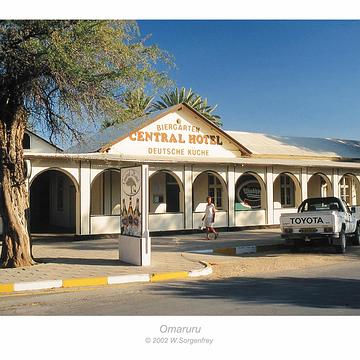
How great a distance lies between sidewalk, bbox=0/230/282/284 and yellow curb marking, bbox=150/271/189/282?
249 millimetres

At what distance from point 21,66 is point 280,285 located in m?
6.90

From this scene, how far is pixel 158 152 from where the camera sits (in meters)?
21.4

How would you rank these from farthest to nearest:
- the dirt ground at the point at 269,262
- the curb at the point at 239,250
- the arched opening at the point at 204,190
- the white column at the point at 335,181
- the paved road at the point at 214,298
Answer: the white column at the point at 335,181 → the arched opening at the point at 204,190 → the curb at the point at 239,250 → the dirt ground at the point at 269,262 → the paved road at the point at 214,298

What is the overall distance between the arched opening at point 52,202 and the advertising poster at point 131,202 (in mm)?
11258

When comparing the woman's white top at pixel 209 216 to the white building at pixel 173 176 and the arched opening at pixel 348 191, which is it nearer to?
the white building at pixel 173 176

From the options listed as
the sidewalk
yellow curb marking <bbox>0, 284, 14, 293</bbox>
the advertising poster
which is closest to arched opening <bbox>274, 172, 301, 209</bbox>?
the sidewalk

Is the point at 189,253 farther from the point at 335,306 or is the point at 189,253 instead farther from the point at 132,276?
the point at 335,306

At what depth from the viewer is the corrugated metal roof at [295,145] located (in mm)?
27602

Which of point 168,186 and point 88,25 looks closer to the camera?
point 88,25

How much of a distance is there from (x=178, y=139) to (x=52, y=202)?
8543mm

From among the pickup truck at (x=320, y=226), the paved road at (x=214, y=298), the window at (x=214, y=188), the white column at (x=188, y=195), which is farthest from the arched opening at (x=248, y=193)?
the paved road at (x=214, y=298)

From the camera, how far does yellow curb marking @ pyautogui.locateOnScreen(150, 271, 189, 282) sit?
10.2m

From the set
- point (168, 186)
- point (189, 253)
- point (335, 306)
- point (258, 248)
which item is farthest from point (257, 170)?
point (335, 306)
